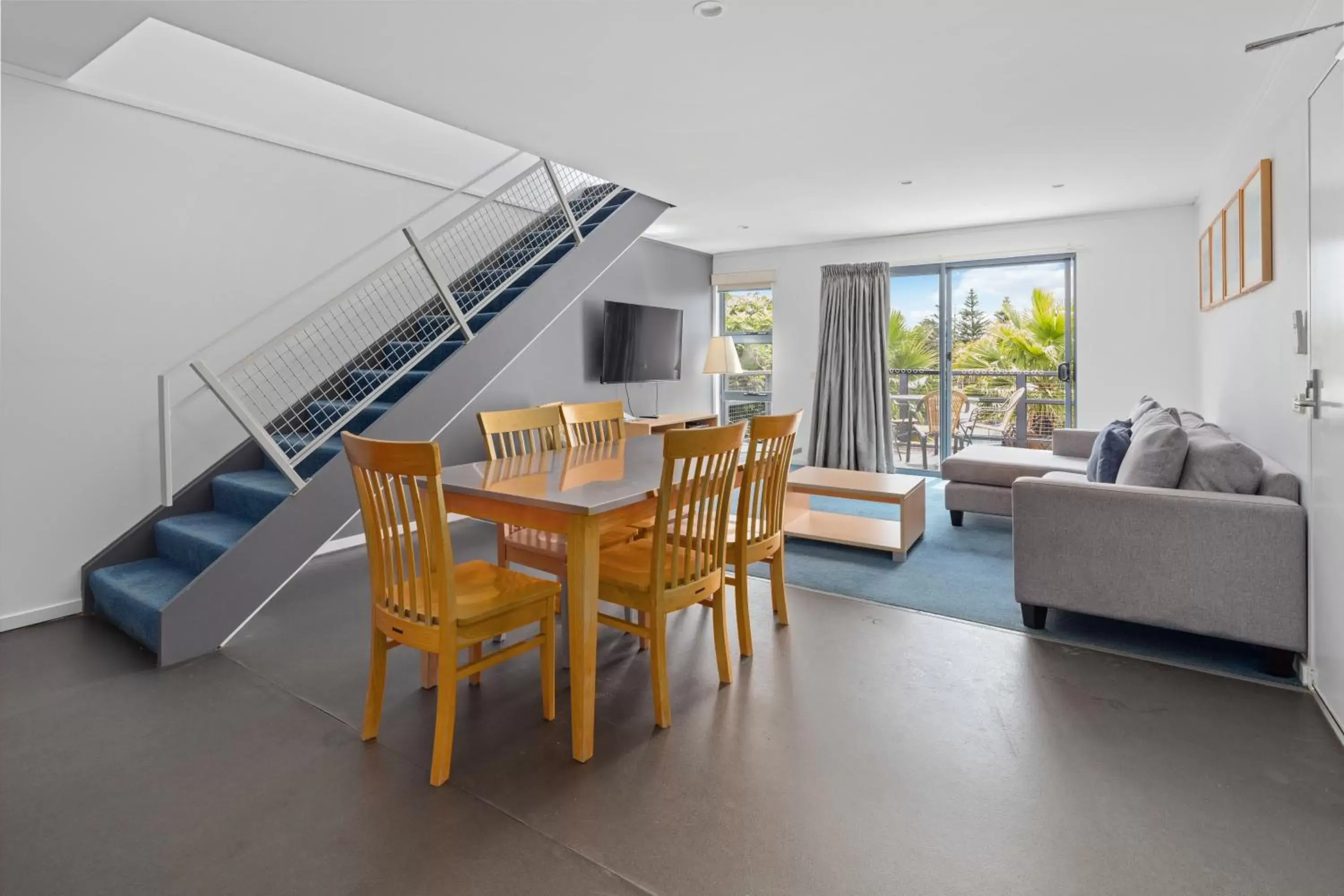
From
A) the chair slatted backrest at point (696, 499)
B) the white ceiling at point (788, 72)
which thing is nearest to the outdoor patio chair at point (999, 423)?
the white ceiling at point (788, 72)

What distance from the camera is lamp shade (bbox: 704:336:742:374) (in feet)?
22.9

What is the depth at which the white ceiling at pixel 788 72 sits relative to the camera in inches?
96.8

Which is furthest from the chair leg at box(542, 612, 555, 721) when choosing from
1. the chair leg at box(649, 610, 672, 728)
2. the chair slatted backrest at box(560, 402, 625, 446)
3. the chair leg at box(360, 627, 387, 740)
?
the chair slatted backrest at box(560, 402, 625, 446)

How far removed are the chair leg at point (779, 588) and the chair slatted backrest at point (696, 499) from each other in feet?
1.67

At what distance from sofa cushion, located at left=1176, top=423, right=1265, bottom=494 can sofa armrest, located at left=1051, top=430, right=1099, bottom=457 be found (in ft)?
7.96

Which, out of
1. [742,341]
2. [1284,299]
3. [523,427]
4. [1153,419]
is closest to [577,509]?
[523,427]

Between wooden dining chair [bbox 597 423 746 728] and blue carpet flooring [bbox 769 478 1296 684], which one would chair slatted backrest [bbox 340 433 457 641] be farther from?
blue carpet flooring [bbox 769 478 1296 684]

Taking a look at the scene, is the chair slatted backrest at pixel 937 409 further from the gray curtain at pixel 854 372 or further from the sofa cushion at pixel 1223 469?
the sofa cushion at pixel 1223 469

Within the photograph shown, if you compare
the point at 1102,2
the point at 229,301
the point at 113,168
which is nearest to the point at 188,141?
the point at 113,168

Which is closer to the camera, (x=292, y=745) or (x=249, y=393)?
(x=292, y=745)

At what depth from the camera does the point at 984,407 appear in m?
6.61

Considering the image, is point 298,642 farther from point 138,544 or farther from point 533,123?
point 533,123

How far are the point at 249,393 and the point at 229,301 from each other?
0.50 metres

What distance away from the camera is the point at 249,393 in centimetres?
382
